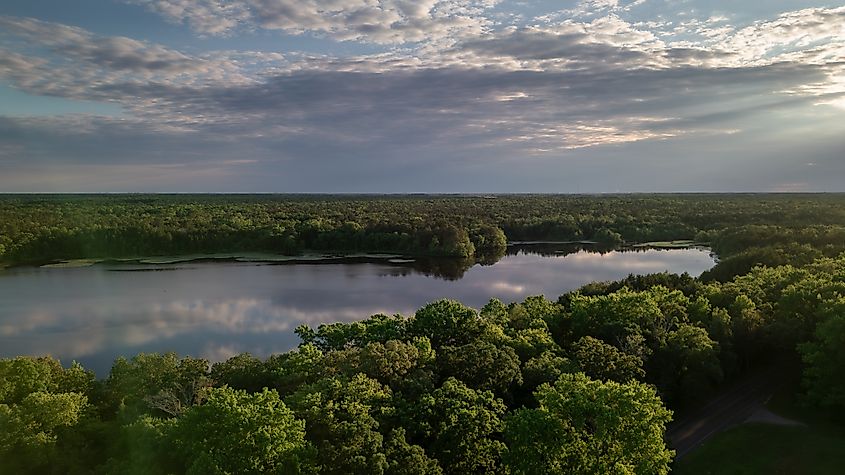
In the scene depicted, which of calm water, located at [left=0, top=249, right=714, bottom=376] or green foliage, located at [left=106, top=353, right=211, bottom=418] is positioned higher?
green foliage, located at [left=106, top=353, right=211, bottom=418]

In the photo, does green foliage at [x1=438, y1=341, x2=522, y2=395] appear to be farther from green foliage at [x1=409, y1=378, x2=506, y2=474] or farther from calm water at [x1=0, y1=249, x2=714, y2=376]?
calm water at [x1=0, y1=249, x2=714, y2=376]

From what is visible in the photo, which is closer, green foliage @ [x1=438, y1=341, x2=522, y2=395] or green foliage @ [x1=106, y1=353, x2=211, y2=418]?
green foliage @ [x1=106, y1=353, x2=211, y2=418]

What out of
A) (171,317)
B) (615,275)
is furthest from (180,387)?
(615,275)

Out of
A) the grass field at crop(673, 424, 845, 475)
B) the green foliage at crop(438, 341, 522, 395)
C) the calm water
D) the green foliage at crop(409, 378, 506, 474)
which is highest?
the green foliage at crop(438, 341, 522, 395)

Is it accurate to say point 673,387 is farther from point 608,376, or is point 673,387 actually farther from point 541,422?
point 541,422

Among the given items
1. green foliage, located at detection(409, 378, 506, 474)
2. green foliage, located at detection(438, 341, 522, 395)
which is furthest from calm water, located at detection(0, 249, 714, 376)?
green foliage, located at detection(409, 378, 506, 474)

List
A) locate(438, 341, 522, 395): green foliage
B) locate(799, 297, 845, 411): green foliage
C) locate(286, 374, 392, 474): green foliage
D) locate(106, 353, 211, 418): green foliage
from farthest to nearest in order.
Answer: locate(799, 297, 845, 411): green foliage, locate(438, 341, 522, 395): green foliage, locate(106, 353, 211, 418): green foliage, locate(286, 374, 392, 474): green foliage

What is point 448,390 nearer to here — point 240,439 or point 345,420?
point 345,420

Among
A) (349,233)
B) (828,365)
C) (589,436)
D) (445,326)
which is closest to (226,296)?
(445,326)
